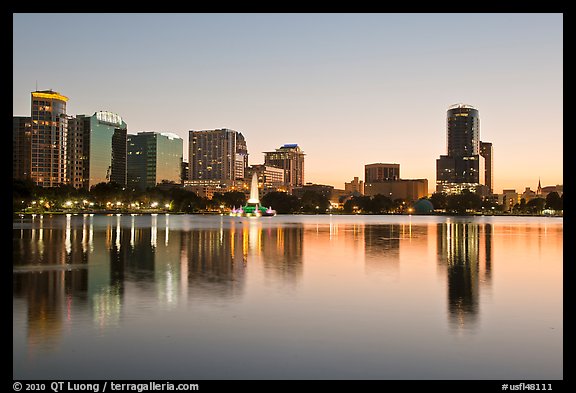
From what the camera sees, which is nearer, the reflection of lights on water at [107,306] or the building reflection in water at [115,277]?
the reflection of lights on water at [107,306]

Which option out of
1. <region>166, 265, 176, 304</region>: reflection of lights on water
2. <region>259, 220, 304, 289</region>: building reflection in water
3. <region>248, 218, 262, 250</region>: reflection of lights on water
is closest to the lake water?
<region>166, 265, 176, 304</region>: reflection of lights on water

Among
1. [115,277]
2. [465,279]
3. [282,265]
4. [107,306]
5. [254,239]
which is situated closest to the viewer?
[107,306]

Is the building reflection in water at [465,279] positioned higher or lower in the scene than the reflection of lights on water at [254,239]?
lower

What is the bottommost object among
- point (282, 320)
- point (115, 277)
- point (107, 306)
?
point (282, 320)

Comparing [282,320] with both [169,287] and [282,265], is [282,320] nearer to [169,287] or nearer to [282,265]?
[169,287]

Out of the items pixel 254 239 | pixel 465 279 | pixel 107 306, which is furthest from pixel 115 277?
pixel 254 239

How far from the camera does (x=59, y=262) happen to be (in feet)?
109

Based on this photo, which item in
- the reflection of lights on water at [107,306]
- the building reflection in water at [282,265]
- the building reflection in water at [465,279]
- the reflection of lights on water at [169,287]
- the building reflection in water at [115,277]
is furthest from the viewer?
the building reflection in water at [282,265]

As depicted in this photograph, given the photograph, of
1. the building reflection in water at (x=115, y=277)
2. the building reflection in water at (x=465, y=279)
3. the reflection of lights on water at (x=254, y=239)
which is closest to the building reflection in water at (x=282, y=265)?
the building reflection in water at (x=115, y=277)

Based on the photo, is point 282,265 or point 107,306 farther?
point 282,265

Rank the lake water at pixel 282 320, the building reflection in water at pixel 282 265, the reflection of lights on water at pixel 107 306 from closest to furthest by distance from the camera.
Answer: the lake water at pixel 282 320, the reflection of lights on water at pixel 107 306, the building reflection in water at pixel 282 265

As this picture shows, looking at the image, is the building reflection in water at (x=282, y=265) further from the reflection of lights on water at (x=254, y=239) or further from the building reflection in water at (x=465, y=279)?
the building reflection in water at (x=465, y=279)
